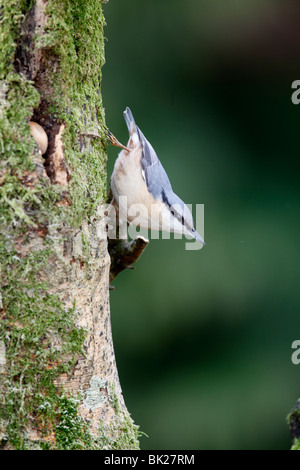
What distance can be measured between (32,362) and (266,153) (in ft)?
8.63

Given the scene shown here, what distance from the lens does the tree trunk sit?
164 centimetres

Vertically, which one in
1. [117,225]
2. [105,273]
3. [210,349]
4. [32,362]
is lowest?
[210,349]

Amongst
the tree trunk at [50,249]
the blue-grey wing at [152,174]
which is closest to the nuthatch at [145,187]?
the blue-grey wing at [152,174]

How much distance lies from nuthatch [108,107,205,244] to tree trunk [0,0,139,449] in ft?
2.88

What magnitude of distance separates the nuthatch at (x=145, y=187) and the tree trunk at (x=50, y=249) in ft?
2.88

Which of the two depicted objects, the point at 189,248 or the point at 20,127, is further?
the point at 189,248

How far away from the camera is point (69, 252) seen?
171cm

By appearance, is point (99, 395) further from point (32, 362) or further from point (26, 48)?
point (26, 48)

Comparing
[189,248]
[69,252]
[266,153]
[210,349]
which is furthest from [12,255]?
[266,153]

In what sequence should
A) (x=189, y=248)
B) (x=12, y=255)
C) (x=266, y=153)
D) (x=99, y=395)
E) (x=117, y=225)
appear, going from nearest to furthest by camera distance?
(x=12, y=255)
(x=99, y=395)
(x=117, y=225)
(x=189, y=248)
(x=266, y=153)

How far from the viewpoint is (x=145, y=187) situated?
8.89ft

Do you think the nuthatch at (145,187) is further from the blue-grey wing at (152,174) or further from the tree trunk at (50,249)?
the tree trunk at (50,249)

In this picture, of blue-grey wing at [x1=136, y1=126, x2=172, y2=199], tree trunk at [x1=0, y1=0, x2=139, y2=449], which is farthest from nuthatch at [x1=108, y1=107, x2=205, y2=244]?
tree trunk at [x1=0, y1=0, x2=139, y2=449]

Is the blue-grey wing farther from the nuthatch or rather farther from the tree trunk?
the tree trunk
